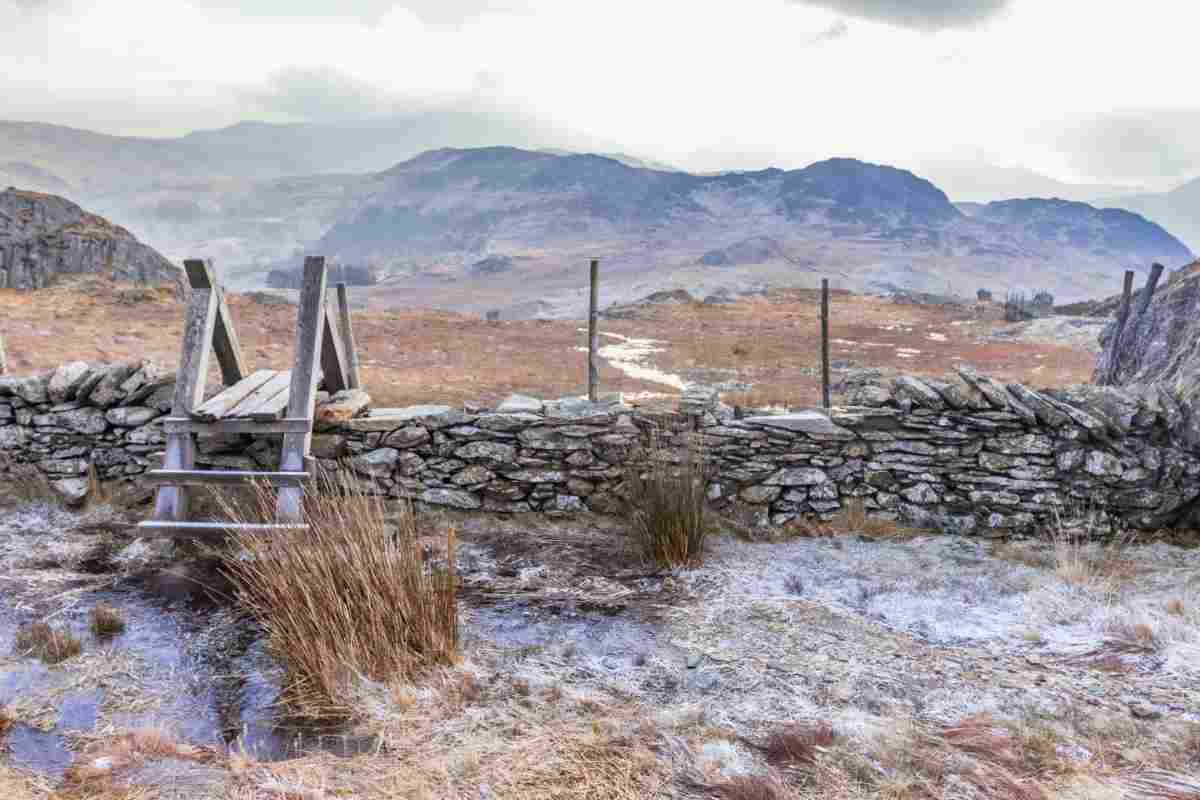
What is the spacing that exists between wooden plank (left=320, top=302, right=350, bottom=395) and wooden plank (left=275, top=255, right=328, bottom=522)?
38 centimetres

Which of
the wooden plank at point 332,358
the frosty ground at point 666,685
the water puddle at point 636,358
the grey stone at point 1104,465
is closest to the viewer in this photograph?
the frosty ground at point 666,685

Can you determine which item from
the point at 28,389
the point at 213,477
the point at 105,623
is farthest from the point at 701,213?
the point at 105,623

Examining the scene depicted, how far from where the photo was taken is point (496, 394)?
1238 cm

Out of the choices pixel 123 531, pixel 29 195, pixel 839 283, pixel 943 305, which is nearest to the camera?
pixel 123 531

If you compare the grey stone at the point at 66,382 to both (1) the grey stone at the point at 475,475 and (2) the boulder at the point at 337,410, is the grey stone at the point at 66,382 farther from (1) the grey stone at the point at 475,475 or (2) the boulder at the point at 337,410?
(1) the grey stone at the point at 475,475

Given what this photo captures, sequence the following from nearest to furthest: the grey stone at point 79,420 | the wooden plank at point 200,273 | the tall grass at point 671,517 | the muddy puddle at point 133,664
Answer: the muddy puddle at point 133,664 < the tall grass at point 671,517 < the wooden plank at point 200,273 < the grey stone at point 79,420

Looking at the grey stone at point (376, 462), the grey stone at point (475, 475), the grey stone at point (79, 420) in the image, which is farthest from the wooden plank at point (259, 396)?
the grey stone at point (475, 475)

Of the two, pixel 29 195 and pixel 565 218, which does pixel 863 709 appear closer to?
pixel 29 195

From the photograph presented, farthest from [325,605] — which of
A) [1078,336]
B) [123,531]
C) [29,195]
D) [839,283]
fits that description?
[839,283]

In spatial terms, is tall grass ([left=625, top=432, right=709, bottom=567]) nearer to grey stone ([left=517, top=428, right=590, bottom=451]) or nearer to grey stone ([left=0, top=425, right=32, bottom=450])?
grey stone ([left=517, top=428, right=590, bottom=451])

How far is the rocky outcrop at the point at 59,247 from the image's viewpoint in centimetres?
2809

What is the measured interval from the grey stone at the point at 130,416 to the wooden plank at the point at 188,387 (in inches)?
40.1

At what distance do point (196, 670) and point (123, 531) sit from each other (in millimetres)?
2586

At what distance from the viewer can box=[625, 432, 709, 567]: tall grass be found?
5348 mm
